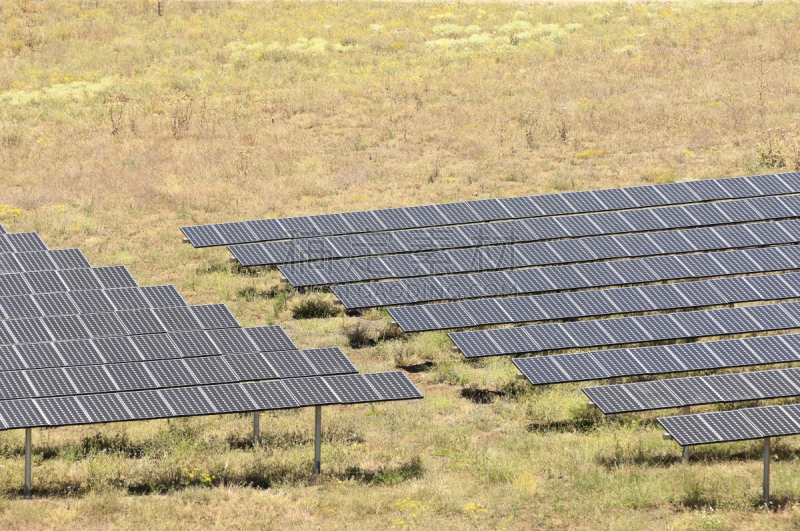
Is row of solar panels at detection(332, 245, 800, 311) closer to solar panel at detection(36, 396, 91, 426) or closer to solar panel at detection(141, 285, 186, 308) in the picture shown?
solar panel at detection(141, 285, 186, 308)

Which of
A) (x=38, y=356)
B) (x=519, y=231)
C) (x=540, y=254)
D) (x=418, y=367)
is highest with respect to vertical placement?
(x=519, y=231)

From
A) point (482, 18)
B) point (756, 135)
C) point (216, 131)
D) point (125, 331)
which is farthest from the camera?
point (482, 18)

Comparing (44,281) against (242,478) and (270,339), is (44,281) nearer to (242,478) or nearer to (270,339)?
(270,339)

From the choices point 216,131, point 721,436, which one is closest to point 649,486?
point 721,436

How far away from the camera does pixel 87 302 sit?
2558 cm

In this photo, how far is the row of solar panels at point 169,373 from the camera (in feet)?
66.7

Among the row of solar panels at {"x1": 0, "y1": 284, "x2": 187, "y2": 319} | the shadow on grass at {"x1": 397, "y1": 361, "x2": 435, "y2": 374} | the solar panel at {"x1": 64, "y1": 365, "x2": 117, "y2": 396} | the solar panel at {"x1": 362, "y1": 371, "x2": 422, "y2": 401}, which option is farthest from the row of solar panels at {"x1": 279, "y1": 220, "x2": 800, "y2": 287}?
the solar panel at {"x1": 64, "y1": 365, "x2": 117, "y2": 396}

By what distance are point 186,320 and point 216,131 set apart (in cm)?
1920

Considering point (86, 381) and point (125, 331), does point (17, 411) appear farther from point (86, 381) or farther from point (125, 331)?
point (125, 331)

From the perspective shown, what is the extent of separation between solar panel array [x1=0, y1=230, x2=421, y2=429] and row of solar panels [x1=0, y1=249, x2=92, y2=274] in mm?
1126

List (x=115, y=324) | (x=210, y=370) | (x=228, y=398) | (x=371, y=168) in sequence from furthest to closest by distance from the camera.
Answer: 1. (x=371, y=168)
2. (x=115, y=324)
3. (x=210, y=370)
4. (x=228, y=398)

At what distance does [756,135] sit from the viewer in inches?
1551

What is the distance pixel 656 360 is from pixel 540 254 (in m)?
6.85

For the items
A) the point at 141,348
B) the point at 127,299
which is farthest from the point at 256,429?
the point at 127,299
